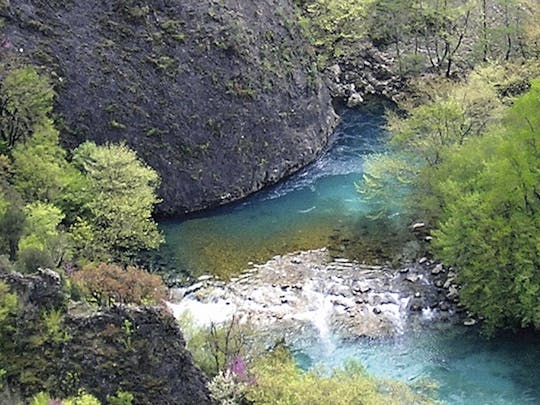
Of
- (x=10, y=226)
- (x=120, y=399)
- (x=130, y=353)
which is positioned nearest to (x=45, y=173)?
(x=10, y=226)

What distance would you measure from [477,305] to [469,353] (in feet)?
8.09

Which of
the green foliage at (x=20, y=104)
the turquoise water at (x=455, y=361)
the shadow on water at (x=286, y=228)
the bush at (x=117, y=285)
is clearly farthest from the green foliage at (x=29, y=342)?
the green foliage at (x=20, y=104)

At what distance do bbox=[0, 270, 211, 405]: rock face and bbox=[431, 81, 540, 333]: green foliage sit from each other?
17458 mm

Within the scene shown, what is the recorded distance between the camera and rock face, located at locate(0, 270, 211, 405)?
78.4ft

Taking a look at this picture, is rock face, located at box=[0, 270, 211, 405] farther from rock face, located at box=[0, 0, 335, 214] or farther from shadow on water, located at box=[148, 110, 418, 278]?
rock face, located at box=[0, 0, 335, 214]

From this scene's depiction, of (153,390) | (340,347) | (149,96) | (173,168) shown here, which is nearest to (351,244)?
(340,347)

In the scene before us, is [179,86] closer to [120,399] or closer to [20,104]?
[20,104]

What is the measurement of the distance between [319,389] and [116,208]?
1940 centimetres

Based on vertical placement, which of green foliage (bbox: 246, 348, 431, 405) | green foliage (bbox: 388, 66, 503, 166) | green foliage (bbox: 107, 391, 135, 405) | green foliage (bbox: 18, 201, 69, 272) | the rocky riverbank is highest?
green foliage (bbox: 388, 66, 503, 166)

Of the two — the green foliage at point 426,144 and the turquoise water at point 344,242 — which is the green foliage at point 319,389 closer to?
the turquoise water at point 344,242

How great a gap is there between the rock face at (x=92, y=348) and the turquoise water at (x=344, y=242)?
12.7 meters

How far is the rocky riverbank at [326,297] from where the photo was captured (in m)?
38.7

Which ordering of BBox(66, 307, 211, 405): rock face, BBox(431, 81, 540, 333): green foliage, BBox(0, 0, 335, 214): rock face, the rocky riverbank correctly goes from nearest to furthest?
BBox(66, 307, 211, 405): rock face
BBox(431, 81, 540, 333): green foliage
the rocky riverbank
BBox(0, 0, 335, 214): rock face

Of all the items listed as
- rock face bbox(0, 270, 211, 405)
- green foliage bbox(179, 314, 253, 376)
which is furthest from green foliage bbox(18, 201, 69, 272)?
green foliage bbox(179, 314, 253, 376)
